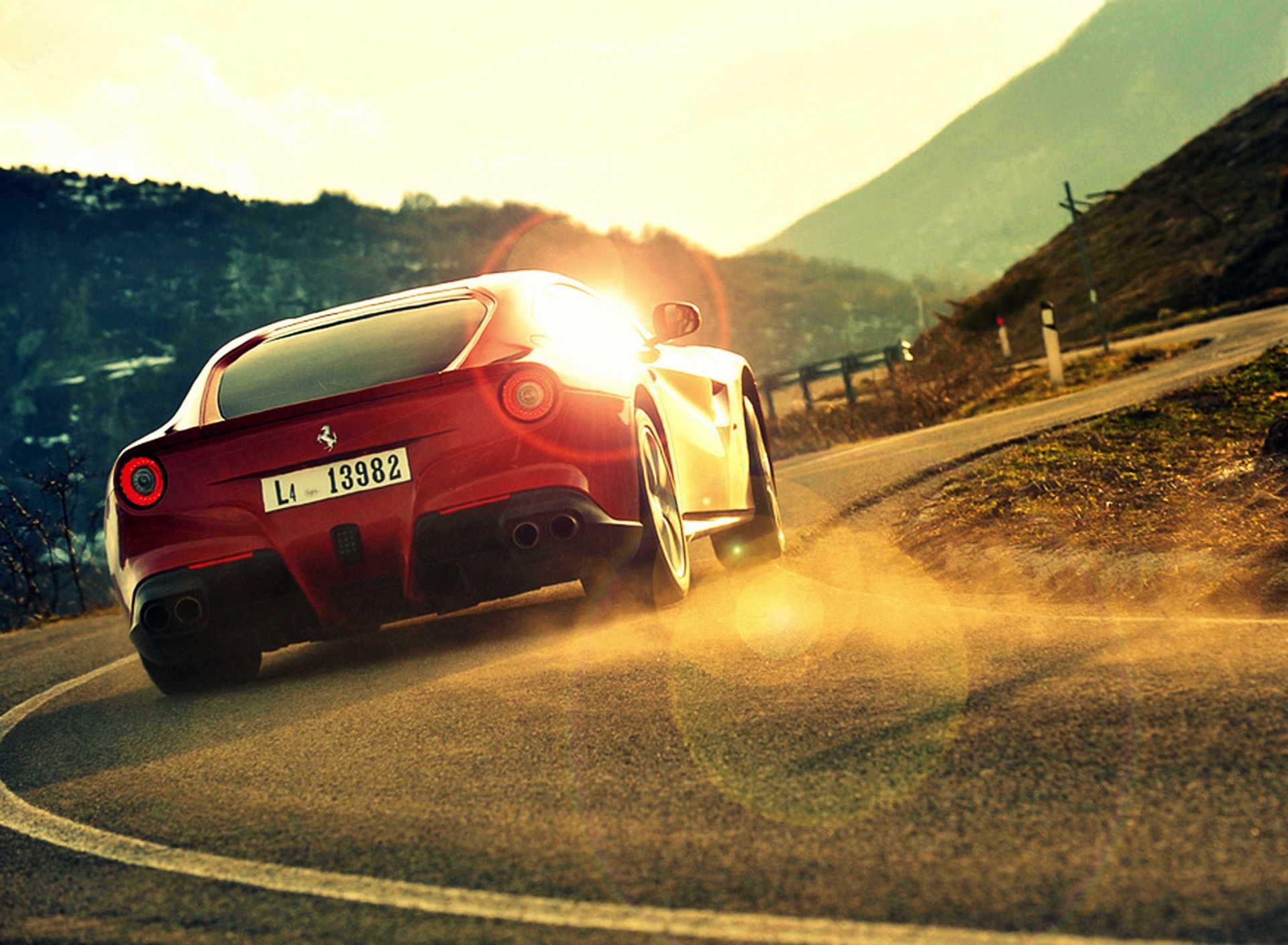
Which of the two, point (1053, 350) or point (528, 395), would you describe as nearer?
point (528, 395)

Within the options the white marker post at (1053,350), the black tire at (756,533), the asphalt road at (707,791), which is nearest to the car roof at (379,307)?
the asphalt road at (707,791)

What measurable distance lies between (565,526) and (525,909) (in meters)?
2.62

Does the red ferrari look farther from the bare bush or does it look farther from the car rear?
the bare bush

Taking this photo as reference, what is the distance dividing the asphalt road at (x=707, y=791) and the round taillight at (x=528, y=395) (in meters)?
0.97

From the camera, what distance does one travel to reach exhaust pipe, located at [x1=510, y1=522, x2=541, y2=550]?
197 inches

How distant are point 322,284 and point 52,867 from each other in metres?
199

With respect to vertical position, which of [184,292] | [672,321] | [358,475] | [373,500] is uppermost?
[184,292]

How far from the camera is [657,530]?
216 inches

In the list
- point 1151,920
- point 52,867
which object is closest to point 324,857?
point 52,867

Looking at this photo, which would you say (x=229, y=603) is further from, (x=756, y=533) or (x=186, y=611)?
(x=756, y=533)

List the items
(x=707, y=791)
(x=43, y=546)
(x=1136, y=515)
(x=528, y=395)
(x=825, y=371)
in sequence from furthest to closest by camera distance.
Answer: (x=825, y=371), (x=43, y=546), (x=1136, y=515), (x=528, y=395), (x=707, y=791)

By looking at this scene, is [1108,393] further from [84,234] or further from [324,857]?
[84,234]

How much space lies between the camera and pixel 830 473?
11.7 metres

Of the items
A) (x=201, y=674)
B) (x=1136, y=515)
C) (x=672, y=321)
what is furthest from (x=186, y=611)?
(x=1136, y=515)
